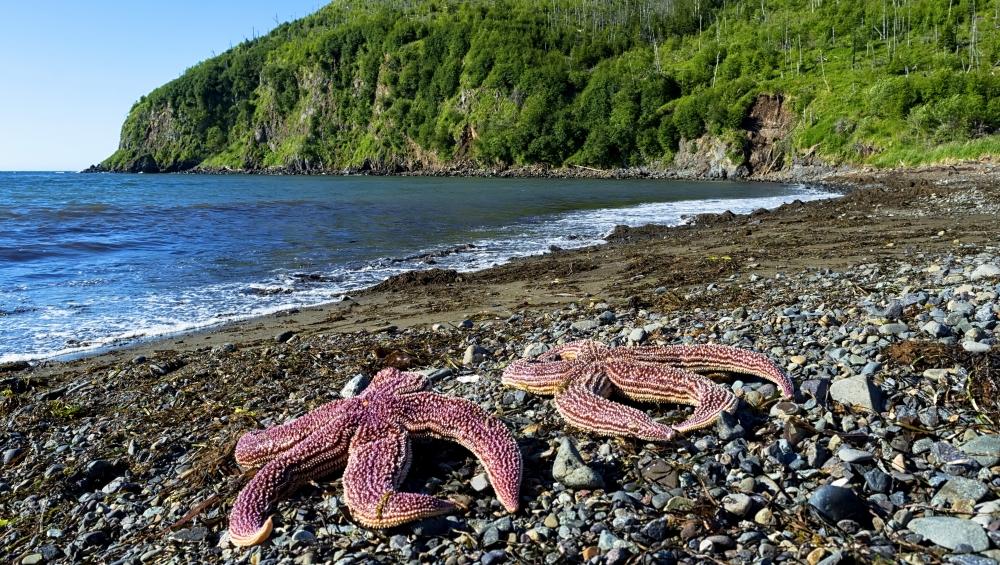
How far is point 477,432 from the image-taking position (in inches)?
182

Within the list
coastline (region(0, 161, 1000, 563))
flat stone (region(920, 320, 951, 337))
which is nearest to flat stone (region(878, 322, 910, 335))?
coastline (region(0, 161, 1000, 563))

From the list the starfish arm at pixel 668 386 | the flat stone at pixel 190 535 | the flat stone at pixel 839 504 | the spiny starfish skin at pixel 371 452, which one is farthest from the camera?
the starfish arm at pixel 668 386

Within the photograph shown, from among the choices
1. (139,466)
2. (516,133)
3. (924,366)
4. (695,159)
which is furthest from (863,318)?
(516,133)

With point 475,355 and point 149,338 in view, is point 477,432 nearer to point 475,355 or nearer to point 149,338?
point 475,355

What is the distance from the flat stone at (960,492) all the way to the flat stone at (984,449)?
1.05ft

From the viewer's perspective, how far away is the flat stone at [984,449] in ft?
12.9

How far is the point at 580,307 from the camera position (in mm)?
10648

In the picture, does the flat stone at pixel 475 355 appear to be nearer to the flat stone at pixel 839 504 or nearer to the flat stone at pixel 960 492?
the flat stone at pixel 839 504

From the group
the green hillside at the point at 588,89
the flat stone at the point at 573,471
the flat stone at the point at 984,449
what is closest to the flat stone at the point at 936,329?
the flat stone at the point at 984,449

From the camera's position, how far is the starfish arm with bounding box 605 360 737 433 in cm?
487

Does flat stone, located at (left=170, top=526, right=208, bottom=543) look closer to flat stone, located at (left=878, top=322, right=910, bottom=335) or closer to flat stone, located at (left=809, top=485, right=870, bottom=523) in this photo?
flat stone, located at (left=809, top=485, right=870, bottom=523)

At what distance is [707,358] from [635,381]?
0.82 meters

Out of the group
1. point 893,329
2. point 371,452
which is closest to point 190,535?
point 371,452

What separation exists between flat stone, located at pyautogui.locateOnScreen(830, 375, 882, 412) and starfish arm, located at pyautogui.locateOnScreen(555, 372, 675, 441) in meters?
1.54
